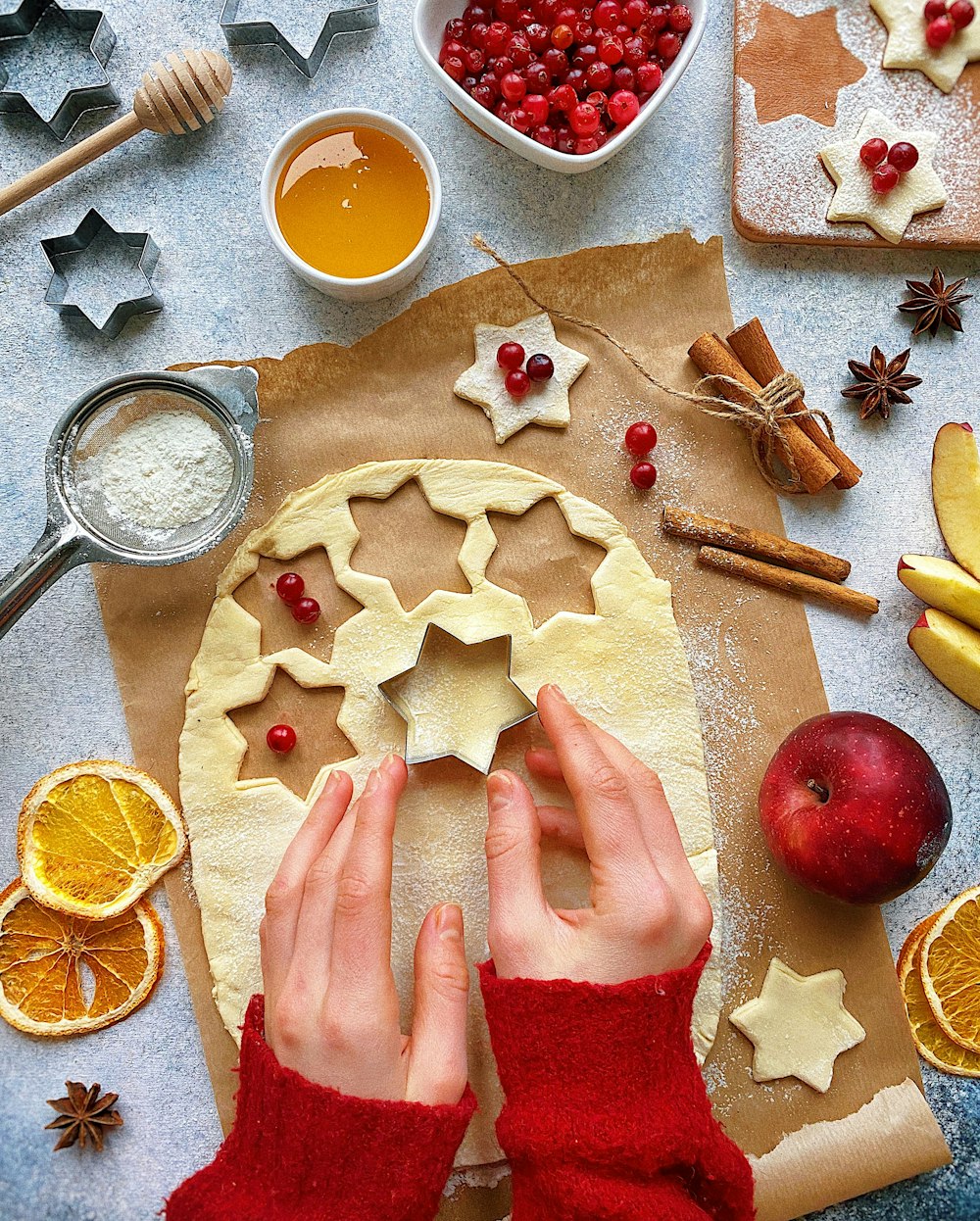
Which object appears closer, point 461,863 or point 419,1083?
point 419,1083

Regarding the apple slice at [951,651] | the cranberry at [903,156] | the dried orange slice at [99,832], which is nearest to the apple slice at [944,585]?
the apple slice at [951,651]

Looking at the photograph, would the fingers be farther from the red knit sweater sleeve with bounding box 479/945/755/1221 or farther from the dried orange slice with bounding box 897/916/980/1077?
the dried orange slice with bounding box 897/916/980/1077

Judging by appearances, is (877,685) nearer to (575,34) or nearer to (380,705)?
(380,705)

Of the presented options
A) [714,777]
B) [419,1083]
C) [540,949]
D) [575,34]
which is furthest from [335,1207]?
[575,34]

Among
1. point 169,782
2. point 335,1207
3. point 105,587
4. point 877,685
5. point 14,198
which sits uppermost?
point 14,198

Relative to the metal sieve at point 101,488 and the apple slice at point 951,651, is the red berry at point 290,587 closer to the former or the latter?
the metal sieve at point 101,488

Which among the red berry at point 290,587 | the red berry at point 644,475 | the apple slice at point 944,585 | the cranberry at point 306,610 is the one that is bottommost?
the apple slice at point 944,585

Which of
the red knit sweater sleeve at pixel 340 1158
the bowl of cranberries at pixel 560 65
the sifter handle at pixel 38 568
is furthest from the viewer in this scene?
the bowl of cranberries at pixel 560 65

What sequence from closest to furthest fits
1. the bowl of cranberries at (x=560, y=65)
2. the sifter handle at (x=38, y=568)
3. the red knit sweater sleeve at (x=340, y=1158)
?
1. the red knit sweater sleeve at (x=340, y=1158)
2. the sifter handle at (x=38, y=568)
3. the bowl of cranberries at (x=560, y=65)
